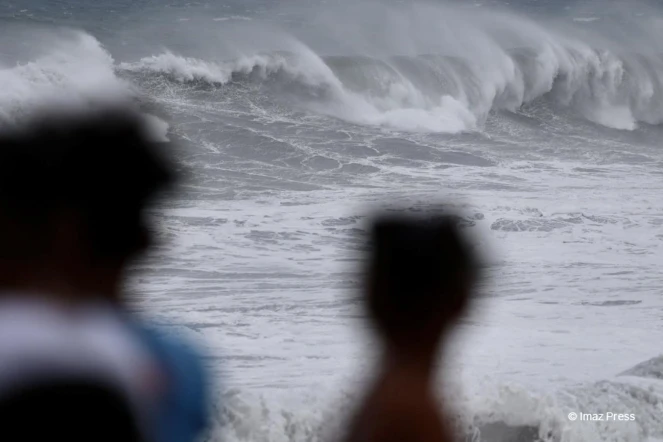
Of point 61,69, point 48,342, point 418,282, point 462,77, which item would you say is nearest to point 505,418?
point 418,282

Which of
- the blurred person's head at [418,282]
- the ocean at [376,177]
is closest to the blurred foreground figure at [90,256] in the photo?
the ocean at [376,177]

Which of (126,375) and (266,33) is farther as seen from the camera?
(266,33)

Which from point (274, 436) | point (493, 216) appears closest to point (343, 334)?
point (274, 436)

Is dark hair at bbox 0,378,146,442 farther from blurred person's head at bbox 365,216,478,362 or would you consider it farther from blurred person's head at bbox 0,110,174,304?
blurred person's head at bbox 365,216,478,362

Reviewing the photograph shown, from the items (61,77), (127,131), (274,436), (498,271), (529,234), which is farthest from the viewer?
(61,77)

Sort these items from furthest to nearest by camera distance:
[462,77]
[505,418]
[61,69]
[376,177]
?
[462,77] < [61,69] < [376,177] < [505,418]

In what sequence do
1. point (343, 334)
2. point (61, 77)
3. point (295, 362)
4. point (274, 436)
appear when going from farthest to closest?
1. point (61, 77)
2. point (343, 334)
3. point (295, 362)
4. point (274, 436)

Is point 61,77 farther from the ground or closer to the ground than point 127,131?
closer to the ground

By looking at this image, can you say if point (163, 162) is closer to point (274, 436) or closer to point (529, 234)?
point (274, 436)

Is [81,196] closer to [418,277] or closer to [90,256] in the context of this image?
[90,256]

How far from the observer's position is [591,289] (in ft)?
24.9

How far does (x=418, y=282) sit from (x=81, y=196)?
0.43 m

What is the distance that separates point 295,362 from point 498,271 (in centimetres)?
310

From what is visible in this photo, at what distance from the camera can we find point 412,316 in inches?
39.6
